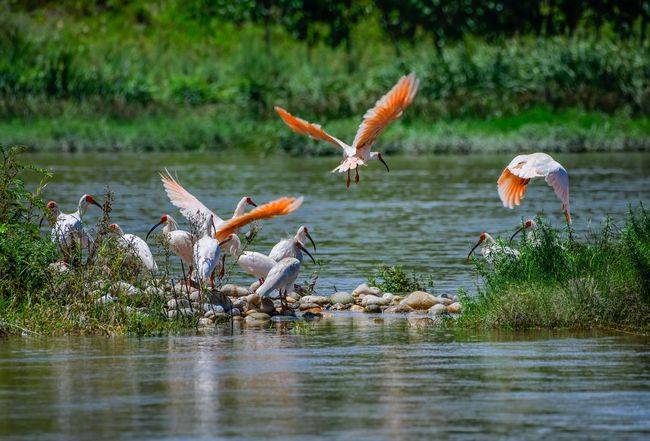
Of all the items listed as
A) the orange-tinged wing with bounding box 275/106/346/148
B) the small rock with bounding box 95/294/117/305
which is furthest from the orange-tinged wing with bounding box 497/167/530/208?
the small rock with bounding box 95/294/117/305

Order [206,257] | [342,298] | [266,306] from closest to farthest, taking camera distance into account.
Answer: [206,257] → [266,306] → [342,298]

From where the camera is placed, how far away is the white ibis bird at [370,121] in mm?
16594

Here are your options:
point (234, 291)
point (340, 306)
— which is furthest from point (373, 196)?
point (340, 306)

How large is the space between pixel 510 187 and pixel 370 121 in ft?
5.65

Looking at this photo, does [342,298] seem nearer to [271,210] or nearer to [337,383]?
[271,210]

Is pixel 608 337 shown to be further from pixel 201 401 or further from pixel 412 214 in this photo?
pixel 412 214

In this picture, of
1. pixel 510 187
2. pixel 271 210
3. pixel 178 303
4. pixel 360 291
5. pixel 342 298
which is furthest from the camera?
pixel 510 187

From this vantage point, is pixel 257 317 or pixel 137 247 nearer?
pixel 257 317

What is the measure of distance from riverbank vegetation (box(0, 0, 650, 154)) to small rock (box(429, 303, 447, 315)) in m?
25.4

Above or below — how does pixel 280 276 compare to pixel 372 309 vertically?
above

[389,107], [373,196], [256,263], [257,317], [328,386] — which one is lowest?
[328,386]

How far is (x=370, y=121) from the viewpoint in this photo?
57.1ft

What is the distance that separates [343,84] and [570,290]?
33.2 meters

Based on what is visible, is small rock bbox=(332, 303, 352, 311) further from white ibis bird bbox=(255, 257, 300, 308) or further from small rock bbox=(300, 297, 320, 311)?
white ibis bird bbox=(255, 257, 300, 308)
